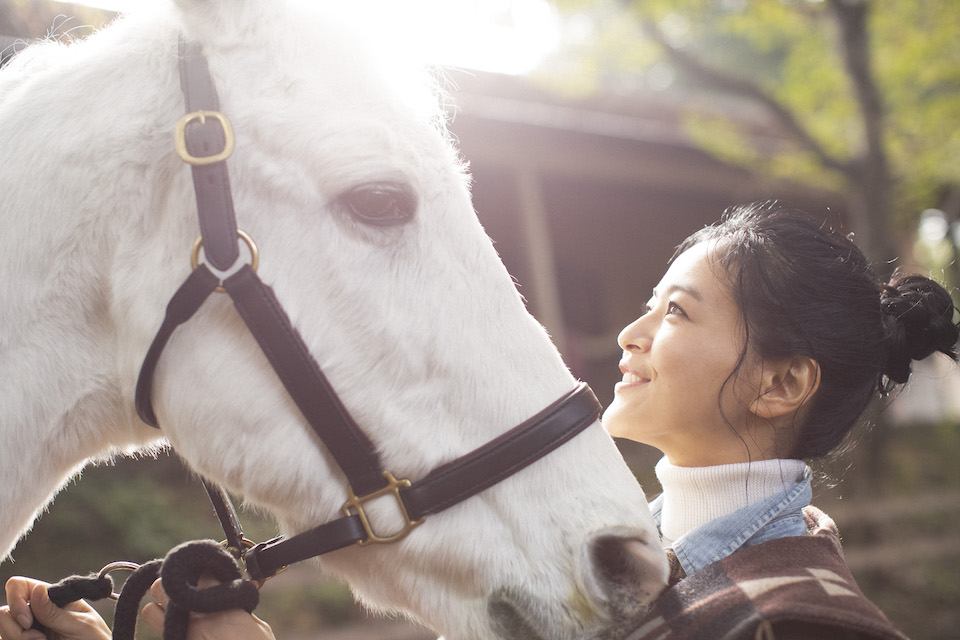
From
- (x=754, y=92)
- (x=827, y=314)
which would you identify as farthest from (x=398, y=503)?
(x=754, y=92)

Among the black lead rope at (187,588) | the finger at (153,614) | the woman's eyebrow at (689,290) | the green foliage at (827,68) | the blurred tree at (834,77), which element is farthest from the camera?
the green foliage at (827,68)

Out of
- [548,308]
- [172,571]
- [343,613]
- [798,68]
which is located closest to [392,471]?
[172,571]

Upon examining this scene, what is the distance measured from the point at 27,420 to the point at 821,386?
5.07ft

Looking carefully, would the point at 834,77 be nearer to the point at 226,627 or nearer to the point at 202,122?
the point at 202,122

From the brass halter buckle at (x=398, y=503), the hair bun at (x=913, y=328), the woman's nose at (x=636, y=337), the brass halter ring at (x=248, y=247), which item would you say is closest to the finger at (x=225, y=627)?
the brass halter buckle at (x=398, y=503)

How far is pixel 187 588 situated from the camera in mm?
1188

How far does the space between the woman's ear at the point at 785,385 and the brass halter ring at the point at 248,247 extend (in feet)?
3.38

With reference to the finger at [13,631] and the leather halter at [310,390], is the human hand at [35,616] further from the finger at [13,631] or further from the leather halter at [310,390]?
the leather halter at [310,390]

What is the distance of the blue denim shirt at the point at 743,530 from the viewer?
1.39 m

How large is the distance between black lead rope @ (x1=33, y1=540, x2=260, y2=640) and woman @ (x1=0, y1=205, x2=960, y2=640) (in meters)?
0.05

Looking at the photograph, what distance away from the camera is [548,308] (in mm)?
7480

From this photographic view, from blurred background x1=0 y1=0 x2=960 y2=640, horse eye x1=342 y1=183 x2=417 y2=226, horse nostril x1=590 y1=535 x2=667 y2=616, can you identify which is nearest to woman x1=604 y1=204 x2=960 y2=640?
horse nostril x1=590 y1=535 x2=667 y2=616

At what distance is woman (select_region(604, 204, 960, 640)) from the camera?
146 cm

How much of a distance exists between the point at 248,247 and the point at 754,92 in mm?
6288
